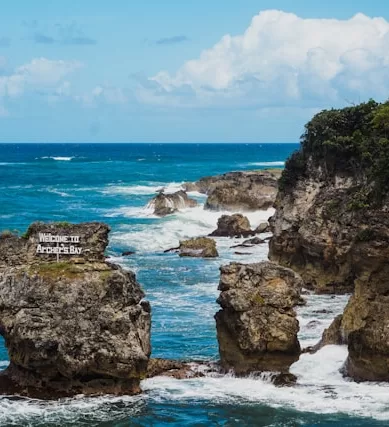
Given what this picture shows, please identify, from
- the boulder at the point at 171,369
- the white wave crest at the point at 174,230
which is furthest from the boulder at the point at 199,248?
the boulder at the point at 171,369

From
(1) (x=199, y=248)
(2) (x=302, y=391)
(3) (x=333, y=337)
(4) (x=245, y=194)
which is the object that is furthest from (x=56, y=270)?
(4) (x=245, y=194)

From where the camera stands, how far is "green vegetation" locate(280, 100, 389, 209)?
42.7 m

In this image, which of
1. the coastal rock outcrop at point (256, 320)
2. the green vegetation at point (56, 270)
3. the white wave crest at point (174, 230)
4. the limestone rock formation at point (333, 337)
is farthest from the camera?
the white wave crest at point (174, 230)

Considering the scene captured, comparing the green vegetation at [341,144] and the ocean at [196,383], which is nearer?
the ocean at [196,383]

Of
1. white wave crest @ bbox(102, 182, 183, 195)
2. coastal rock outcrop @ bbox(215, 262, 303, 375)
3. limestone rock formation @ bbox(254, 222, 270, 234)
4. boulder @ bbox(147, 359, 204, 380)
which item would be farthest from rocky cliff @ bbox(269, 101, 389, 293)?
white wave crest @ bbox(102, 182, 183, 195)

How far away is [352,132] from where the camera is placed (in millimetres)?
46406

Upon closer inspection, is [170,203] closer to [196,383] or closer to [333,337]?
[333,337]

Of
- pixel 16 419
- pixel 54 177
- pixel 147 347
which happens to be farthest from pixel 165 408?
pixel 54 177

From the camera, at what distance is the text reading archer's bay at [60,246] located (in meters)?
27.6

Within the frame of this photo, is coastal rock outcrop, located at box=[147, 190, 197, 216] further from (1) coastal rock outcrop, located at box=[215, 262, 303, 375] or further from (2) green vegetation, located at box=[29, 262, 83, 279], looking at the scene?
(2) green vegetation, located at box=[29, 262, 83, 279]

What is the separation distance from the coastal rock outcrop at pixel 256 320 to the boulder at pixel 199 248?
27.0 meters

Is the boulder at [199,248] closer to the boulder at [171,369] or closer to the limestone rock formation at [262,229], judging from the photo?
the limestone rock formation at [262,229]

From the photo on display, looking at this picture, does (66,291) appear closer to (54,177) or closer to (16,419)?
(16,419)

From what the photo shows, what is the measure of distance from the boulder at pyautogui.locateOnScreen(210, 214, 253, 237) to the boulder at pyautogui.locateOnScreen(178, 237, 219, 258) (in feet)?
24.3
